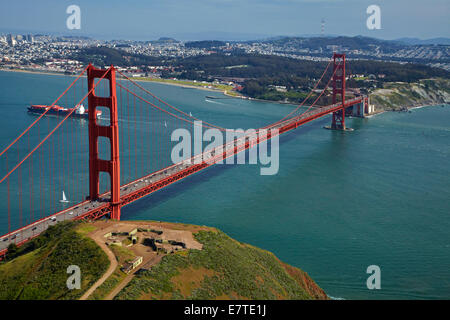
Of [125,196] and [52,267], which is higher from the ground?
[125,196]

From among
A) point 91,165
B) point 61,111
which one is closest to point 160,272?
point 91,165

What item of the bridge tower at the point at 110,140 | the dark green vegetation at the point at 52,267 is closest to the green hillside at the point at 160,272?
the dark green vegetation at the point at 52,267

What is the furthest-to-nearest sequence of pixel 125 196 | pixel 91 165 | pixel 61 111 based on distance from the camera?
pixel 61 111 → pixel 125 196 → pixel 91 165

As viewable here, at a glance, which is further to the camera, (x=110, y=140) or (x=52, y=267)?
(x=110, y=140)

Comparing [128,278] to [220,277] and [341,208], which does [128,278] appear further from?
[341,208]

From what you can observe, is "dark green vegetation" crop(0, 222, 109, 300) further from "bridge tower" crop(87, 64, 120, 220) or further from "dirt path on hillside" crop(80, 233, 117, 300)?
"bridge tower" crop(87, 64, 120, 220)

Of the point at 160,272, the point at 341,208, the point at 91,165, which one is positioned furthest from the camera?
the point at 341,208

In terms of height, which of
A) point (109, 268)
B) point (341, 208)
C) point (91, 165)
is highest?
point (91, 165)

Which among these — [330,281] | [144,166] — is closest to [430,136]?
[144,166]
